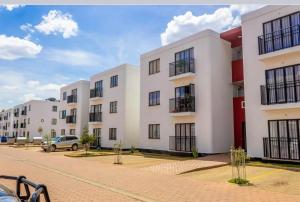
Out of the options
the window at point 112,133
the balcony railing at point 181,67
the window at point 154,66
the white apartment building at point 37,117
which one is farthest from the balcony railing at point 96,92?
the white apartment building at point 37,117

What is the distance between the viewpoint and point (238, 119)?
22.3 meters

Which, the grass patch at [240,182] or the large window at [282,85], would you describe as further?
the large window at [282,85]

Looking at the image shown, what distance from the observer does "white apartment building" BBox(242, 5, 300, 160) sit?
16.3m

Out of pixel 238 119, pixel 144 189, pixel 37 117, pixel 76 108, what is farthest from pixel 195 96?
pixel 37 117

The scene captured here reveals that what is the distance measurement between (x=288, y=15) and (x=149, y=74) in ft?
45.8

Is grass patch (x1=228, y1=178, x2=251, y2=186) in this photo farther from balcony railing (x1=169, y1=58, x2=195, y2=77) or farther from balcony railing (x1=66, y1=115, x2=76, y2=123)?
balcony railing (x1=66, y1=115, x2=76, y2=123)

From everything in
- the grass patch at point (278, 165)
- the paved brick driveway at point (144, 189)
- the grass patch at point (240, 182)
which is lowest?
the paved brick driveway at point (144, 189)

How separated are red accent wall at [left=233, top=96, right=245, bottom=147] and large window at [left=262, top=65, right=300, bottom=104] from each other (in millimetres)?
4644

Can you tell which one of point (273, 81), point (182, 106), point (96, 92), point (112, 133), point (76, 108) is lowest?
point (112, 133)

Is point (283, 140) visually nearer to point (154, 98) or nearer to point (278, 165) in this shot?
point (278, 165)

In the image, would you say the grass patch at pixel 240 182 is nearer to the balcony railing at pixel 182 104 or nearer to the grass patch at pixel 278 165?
the grass patch at pixel 278 165

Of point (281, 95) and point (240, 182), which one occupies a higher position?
point (281, 95)

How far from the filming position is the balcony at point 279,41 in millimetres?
16500

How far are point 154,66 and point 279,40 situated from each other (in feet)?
41.5
